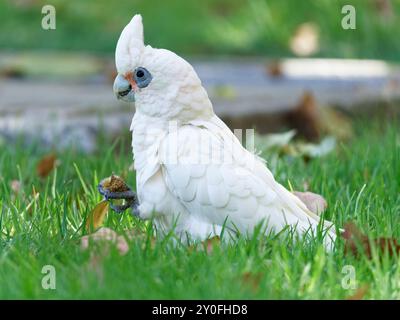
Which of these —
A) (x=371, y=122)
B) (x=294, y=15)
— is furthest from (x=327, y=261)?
(x=294, y=15)

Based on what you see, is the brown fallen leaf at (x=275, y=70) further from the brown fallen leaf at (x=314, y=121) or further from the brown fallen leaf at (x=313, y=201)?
the brown fallen leaf at (x=313, y=201)

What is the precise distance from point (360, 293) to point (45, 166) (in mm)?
1958

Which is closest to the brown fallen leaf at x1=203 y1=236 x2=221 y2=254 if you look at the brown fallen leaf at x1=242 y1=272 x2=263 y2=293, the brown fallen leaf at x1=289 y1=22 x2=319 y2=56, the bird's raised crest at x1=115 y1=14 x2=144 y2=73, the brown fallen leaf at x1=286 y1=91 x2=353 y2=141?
the brown fallen leaf at x1=242 y1=272 x2=263 y2=293

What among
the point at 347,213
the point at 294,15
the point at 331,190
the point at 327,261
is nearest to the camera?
the point at 327,261

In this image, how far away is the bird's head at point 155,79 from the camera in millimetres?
2881

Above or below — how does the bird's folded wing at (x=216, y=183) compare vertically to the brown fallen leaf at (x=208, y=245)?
above

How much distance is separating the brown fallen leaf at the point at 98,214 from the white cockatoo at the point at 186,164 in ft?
0.81

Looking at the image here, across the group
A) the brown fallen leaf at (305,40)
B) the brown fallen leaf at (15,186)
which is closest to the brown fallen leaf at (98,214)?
the brown fallen leaf at (15,186)

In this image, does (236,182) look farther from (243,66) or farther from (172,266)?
(243,66)

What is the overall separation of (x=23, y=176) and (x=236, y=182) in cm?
148

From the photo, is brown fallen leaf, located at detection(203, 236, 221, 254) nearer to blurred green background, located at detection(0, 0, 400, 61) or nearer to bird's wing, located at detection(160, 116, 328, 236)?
bird's wing, located at detection(160, 116, 328, 236)
